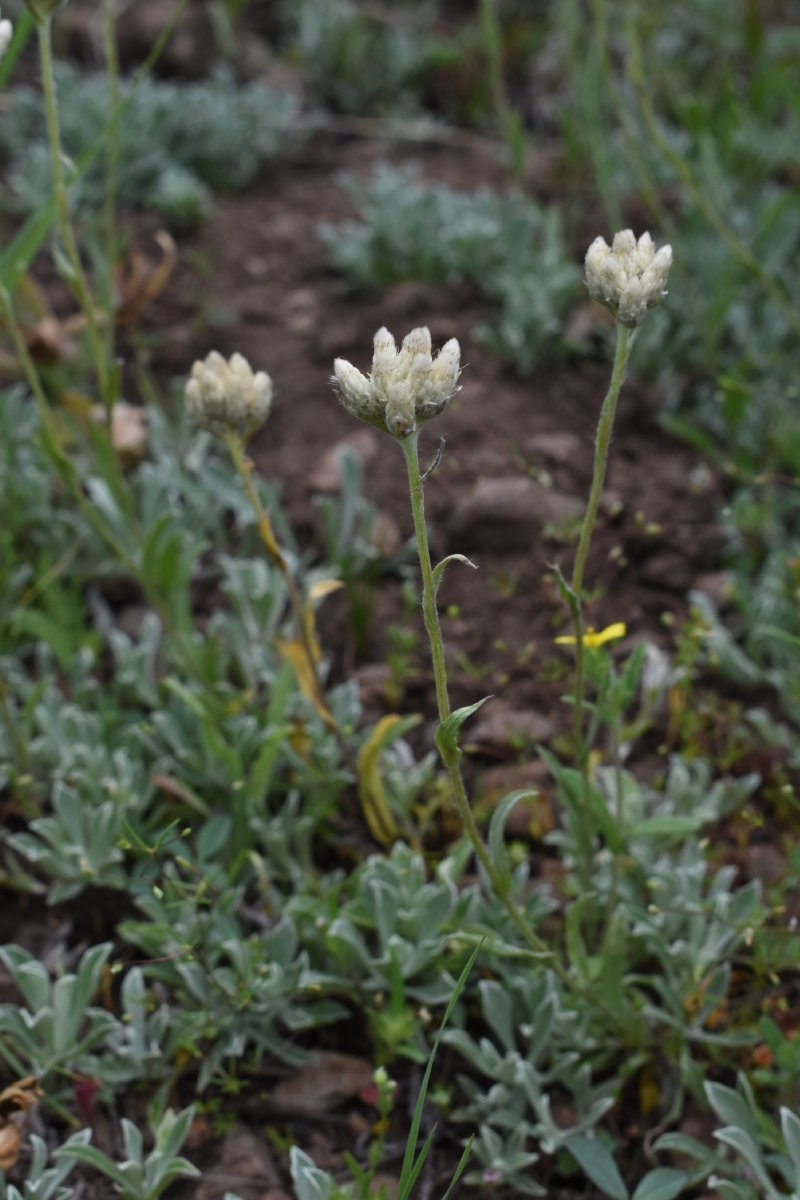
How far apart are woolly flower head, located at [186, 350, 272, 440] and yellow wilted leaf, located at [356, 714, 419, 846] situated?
2.00 ft

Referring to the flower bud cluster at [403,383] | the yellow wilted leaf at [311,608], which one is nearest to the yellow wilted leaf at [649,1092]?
the yellow wilted leaf at [311,608]

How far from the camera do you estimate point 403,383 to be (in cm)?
153

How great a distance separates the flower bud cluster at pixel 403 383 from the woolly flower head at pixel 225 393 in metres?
0.52

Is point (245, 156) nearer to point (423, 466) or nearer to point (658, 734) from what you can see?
point (423, 466)

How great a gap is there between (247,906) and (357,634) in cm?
70

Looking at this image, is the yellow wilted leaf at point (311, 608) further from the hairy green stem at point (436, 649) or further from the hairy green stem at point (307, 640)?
the hairy green stem at point (436, 649)

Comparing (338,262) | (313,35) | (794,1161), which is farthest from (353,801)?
(313,35)

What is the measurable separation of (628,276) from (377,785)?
1.12 metres

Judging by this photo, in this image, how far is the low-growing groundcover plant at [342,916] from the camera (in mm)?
2020

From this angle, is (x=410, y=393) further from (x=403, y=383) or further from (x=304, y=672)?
(x=304, y=672)

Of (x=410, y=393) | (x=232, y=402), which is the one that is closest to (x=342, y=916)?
(x=232, y=402)

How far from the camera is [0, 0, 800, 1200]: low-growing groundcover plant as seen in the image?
202cm

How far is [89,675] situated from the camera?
281 centimetres

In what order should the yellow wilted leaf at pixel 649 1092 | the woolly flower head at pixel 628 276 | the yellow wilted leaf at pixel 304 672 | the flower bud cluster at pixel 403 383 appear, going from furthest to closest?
the yellow wilted leaf at pixel 304 672, the yellow wilted leaf at pixel 649 1092, the woolly flower head at pixel 628 276, the flower bud cluster at pixel 403 383
